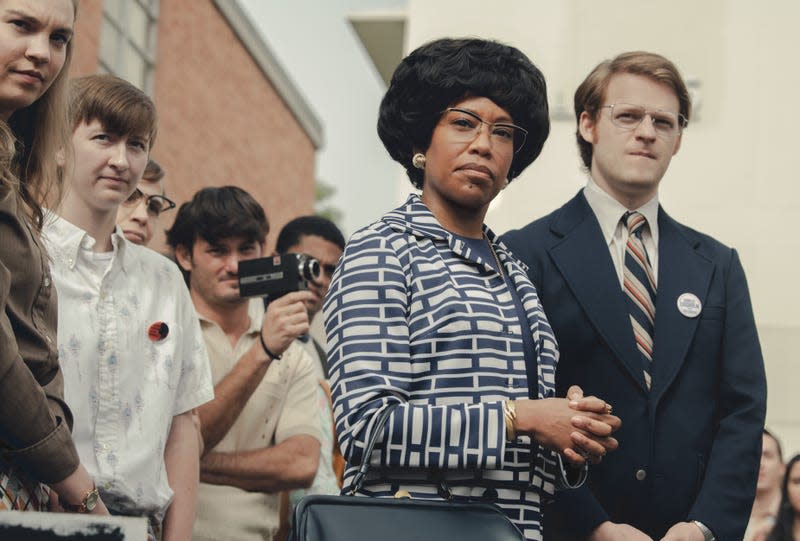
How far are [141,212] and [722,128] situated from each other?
22.1 ft

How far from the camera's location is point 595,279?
3055mm

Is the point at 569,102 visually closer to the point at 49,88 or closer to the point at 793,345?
the point at 793,345

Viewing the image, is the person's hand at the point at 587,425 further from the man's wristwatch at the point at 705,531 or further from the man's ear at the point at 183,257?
the man's ear at the point at 183,257

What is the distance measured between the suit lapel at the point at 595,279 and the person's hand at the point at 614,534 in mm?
369

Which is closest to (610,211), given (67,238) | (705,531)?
(705,531)

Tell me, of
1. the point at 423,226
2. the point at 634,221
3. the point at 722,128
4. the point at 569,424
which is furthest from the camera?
the point at 722,128

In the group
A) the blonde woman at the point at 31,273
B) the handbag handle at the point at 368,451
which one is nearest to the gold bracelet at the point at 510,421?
the handbag handle at the point at 368,451

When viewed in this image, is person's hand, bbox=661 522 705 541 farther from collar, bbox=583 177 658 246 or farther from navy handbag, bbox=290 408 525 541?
collar, bbox=583 177 658 246

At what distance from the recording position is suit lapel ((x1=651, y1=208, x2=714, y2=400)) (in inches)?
117

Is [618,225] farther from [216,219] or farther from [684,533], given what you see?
[216,219]

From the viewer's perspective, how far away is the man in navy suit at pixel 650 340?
288 cm

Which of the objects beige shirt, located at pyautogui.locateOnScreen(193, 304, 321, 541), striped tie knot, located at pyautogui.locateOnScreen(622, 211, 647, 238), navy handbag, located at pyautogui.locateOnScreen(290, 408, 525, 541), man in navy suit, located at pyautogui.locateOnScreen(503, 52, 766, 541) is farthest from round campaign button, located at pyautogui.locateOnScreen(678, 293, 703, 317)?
beige shirt, located at pyautogui.locateOnScreen(193, 304, 321, 541)

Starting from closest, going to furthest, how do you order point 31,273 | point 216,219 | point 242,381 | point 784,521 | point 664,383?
point 31,273
point 664,383
point 242,381
point 216,219
point 784,521

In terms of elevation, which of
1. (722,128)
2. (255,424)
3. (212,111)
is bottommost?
(255,424)
